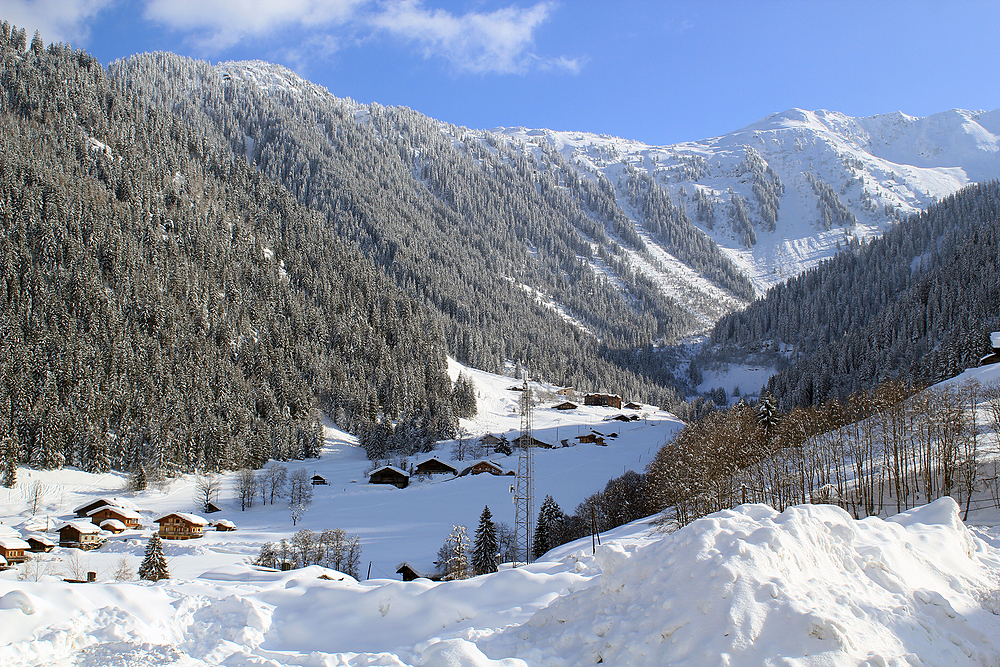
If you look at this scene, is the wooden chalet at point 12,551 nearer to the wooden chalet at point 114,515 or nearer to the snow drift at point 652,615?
the wooden chalet at point 114,515

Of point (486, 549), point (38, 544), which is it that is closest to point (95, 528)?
point (38, 544)

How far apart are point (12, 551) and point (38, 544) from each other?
3746mm

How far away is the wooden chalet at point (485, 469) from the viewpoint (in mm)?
75188

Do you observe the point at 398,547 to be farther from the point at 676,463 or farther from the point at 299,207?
the point at 299,207

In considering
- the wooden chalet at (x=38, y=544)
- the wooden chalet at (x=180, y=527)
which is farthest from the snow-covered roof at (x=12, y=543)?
the wooden chalet at (x=180, y=527)

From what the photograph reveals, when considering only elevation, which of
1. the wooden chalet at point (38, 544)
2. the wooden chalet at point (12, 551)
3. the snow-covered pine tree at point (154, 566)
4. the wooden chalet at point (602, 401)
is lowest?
the wooden chalet at point (38, 544)

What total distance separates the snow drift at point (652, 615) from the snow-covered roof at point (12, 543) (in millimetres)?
40058

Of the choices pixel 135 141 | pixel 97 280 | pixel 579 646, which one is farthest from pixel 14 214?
pixel 579 646

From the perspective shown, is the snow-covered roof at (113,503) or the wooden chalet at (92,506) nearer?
the wooden chalet at (92,506)

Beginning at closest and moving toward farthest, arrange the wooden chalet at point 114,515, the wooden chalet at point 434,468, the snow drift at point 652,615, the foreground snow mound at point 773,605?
the foreground snow mound at point 773,605 < the snow drift at point 652,615 < the wooden chalet at point 114,515 < the wooden chalet at point 434,468

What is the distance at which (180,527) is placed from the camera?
181ft

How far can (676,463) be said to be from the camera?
43750mm

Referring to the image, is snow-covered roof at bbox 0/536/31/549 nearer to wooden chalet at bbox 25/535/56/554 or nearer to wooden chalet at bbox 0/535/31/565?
wooden chalet at bbox 0/535/31/565

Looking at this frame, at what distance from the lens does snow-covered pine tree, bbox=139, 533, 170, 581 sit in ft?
116
